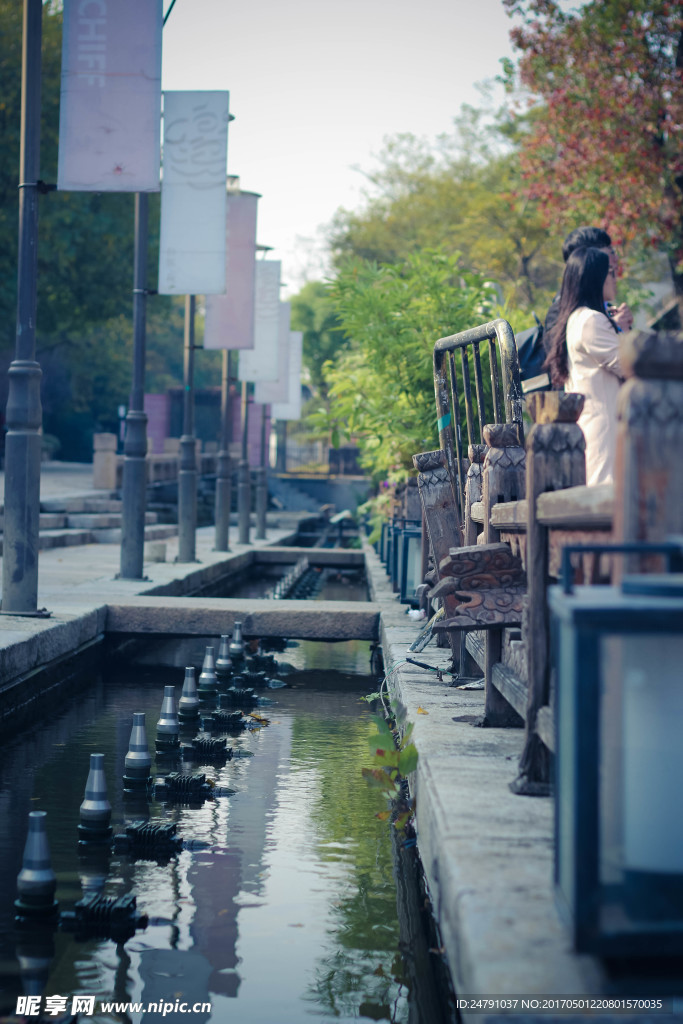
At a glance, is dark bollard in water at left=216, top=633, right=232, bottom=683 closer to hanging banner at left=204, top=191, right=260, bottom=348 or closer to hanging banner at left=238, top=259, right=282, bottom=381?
hanging banner at left=204, top=191, right=260, bottom=348

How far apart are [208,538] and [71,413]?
29196mm

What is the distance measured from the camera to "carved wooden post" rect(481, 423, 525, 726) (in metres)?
4.74

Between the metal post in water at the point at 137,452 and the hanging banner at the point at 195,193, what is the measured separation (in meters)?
0.32

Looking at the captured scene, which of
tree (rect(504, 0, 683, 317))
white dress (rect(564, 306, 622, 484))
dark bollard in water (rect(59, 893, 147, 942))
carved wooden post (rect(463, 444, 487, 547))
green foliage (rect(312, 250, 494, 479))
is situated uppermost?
tree (rect(504, 0, 683, 317))

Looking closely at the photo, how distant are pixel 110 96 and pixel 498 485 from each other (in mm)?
5977

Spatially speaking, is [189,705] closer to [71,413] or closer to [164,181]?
[164,181]

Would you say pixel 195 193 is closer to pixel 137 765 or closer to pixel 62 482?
pixel 137 765

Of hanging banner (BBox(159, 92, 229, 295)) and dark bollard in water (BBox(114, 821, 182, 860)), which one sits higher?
hanging banner (BBox(159, 92, 229, 295))

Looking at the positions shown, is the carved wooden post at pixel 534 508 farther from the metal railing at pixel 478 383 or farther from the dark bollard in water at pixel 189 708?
the dark bollard in water at pixel 189 708

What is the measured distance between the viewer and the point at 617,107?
17.6 metres

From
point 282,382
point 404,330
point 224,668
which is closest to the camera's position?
point 224,668

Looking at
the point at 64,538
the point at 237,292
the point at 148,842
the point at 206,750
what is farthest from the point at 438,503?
the point at 64,538

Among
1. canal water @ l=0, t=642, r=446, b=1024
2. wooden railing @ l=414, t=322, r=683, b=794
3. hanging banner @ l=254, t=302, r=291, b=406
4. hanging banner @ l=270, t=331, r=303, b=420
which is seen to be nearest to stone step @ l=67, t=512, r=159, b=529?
hanging banner @ l=254, t=302, r=291, b=406

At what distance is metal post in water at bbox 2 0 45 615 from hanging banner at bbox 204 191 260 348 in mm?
7914
